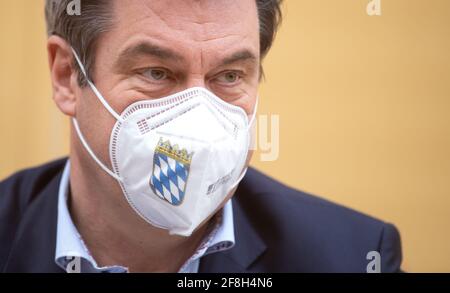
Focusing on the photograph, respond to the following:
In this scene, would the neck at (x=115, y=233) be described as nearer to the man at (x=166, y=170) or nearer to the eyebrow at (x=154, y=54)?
the man at (x=166, y=170)

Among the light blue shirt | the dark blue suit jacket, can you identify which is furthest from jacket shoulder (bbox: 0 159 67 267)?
the light blue shirt

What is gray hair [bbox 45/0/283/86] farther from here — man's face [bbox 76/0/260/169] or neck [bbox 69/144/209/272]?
neck [bbox 69/144/209/272]

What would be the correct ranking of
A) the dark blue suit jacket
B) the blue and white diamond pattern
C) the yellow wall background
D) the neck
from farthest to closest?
the yellow wall background
the dark blue suit jacket
the neck
the blue and white diamond pattern

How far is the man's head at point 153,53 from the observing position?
62.7 inches

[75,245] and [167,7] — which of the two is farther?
[75,245]

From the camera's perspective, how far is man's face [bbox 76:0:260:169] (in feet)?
5.22

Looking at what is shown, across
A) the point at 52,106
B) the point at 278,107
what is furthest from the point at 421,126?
the point at 52,106

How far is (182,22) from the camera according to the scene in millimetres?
1596

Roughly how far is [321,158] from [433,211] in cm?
53

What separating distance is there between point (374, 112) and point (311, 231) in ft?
2.38

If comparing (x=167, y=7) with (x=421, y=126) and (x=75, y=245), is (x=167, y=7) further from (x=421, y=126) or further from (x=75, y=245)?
(x=421, y=126)

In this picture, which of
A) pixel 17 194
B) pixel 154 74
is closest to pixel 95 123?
pixel 154 74

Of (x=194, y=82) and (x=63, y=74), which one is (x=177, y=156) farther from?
(x=63, y=74)
